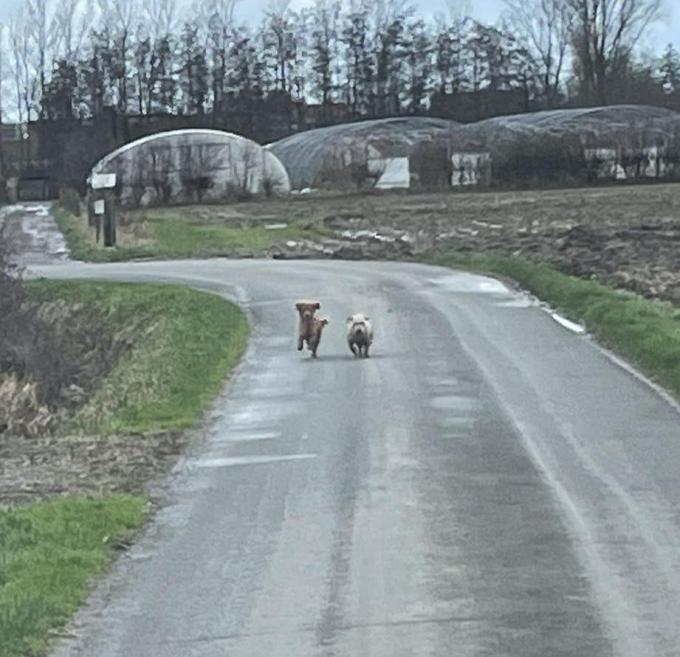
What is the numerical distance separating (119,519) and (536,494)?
2857mm

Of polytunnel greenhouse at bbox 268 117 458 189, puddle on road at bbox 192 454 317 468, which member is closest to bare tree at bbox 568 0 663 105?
Result: polytunnel greenhouse at bbox 268 117 458 189

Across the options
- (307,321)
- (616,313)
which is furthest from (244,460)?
(616,313)

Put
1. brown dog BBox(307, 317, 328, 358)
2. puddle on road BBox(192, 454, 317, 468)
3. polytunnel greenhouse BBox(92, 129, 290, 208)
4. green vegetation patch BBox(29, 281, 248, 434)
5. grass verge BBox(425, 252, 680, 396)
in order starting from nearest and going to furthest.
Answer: puddle on road BBox(192, 454, 317, 468) < green vegetation patch BBox(29, 281, 248, 434) < grass verge BBox(425, 252, 680, 396) < brown dog BBox(307, 317, 328, 358) < polytunnel greenhouse BBox(92, 129, 290, 208)

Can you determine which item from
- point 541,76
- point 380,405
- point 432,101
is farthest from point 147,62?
point 380,405

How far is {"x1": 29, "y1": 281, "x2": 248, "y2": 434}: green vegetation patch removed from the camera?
55.8 feet

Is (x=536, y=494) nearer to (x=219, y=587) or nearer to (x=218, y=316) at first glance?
(x=219, y=587)

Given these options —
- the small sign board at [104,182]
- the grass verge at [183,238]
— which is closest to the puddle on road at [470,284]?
the grass verge at [183,238]

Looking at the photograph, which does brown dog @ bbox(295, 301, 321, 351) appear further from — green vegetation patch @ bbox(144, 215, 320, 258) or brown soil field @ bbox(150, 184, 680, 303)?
green vegetation patch @ bbox(144, 215, 320, 258)

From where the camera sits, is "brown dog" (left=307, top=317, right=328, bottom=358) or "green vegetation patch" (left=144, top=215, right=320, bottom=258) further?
"green vegetation patch" (left=144, top=215, right=320, bottom=258)

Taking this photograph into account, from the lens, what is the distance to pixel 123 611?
8664 mm

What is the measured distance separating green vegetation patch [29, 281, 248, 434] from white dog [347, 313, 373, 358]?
1499 mm

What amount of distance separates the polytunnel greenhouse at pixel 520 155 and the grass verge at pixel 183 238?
58.0 ft

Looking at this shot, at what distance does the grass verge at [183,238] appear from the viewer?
1737 inches

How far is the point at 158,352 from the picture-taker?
23.2 m
